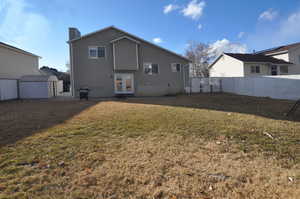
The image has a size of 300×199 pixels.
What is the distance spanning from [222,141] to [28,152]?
407 cm

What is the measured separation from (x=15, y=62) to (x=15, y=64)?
0.71 ft

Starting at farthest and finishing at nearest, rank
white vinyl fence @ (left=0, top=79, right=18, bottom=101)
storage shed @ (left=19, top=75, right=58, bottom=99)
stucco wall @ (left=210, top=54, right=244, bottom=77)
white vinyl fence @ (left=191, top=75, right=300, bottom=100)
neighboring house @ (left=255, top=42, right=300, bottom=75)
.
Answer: neighboring house @ (left=255, top=42, right=300, bottom=75) → stucco wall @ (left=210, top=54, right=244, bottom=77) → storage shed @ (left=19, top=75, right=58, bottom=99) → white vinyl fence @ (left=0, top=79, right=18, bottom=101) → white vinyl fence @ (left=191, top=75, right=300, bottom=100)

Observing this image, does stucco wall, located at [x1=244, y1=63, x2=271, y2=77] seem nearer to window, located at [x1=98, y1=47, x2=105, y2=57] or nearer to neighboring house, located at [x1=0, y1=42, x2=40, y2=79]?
window, located at [x1=98, y1=47, x2=105, y2=57]

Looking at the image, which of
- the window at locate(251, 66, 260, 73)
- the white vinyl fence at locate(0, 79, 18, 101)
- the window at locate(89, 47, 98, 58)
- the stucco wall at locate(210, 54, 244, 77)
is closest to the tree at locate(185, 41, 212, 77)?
the stucco wall at locate(210, 54, 244, 77)

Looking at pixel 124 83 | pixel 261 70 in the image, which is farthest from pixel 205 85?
pixel 124 83

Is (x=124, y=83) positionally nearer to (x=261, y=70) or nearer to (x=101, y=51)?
(x=101, y=51)

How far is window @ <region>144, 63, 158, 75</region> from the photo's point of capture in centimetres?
1641

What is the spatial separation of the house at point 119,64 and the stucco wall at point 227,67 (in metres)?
9.03

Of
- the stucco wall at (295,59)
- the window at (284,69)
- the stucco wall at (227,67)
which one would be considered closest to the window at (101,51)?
the stucco wall at (227,67)

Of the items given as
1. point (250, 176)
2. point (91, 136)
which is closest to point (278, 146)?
point (250, 176)

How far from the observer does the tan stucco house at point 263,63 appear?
826 inches

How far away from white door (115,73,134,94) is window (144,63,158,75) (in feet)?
5.26

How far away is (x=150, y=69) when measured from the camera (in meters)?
16.5

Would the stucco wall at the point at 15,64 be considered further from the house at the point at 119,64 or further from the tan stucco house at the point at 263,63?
the tan stucco house at the point at 263,63
